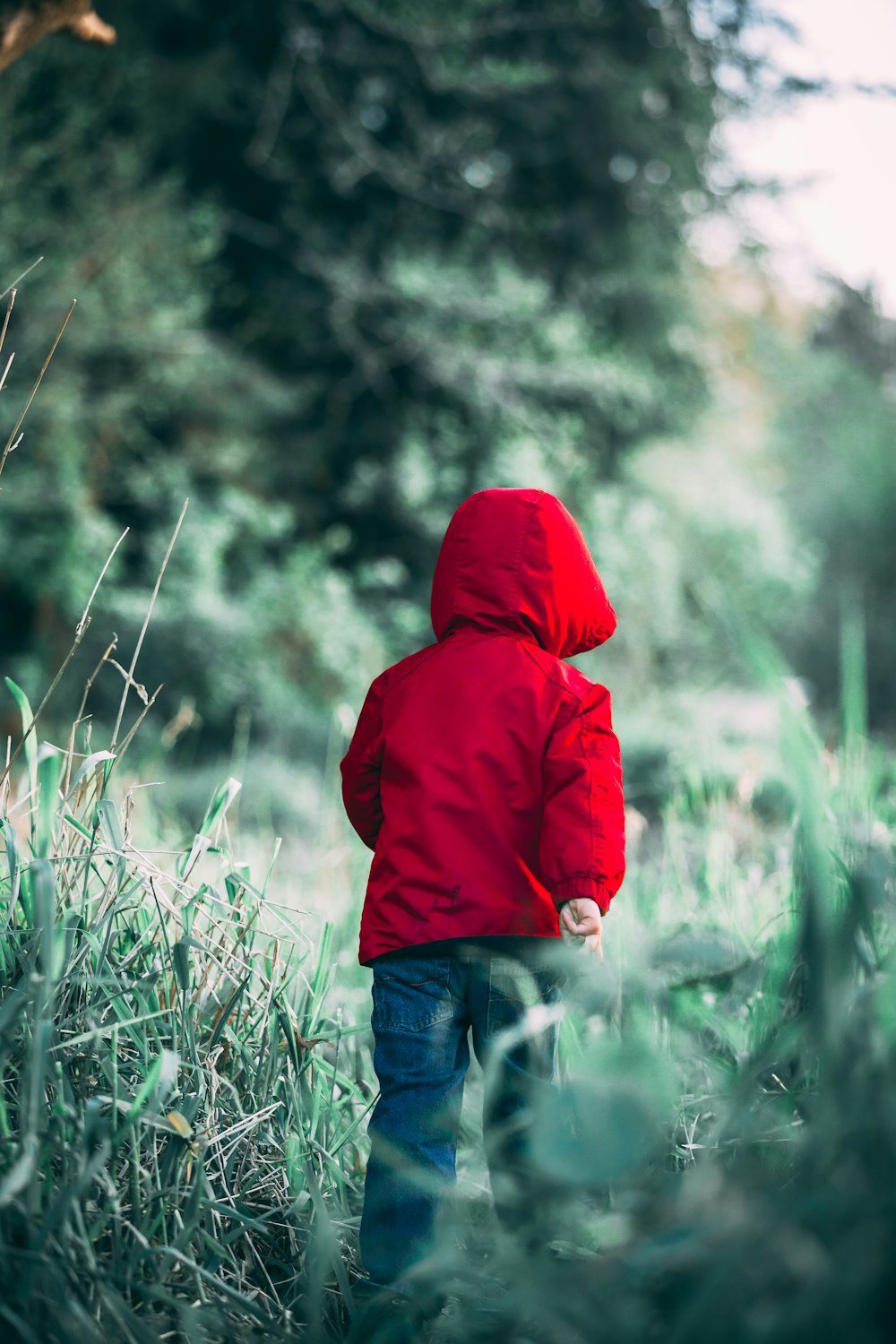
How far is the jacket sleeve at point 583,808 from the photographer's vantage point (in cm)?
144

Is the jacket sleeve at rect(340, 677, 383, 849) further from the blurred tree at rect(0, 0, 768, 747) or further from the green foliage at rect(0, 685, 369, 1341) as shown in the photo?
the blurred tree at rect(0, 0, 768, 747)

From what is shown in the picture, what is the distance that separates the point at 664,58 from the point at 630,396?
2.20 m

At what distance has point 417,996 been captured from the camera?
1.52m

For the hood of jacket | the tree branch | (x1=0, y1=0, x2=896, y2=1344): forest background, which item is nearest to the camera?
the hood of jacket

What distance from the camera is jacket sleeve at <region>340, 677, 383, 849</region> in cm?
173

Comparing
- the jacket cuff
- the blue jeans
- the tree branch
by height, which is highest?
the tree branch

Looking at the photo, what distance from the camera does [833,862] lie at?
134cm

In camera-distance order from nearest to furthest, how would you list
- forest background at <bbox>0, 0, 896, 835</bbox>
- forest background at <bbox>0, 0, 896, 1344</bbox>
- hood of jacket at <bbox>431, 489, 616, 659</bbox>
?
1. hood of jacket at <bbox>431, 489, 616, 659</bbox>
2. forest background at <bbox>0, 0, 896, 1344</bbox>
3. forest background at <bbox>0, 0, 896, 835</bbox>

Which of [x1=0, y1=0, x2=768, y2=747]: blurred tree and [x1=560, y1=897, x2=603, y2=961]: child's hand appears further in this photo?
[x1=0, y1=0, x2=768, y2=747]: blurred tree

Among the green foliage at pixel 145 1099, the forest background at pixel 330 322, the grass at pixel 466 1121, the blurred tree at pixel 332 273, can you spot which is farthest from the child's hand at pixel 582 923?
the blurred tree at pixel 332 273

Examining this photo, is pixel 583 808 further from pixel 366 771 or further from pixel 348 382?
pixel 348 382

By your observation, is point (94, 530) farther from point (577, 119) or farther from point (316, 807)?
point (577, 119)

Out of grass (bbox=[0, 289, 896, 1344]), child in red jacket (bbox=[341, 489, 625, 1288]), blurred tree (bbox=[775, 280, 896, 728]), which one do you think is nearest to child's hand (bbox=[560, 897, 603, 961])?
child in red jacket (bbox=[341, 489, 625, 1288])

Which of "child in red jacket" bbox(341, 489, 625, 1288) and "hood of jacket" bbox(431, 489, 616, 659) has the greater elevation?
"hood of jacket" bbox(431, 489, 616, 659)
